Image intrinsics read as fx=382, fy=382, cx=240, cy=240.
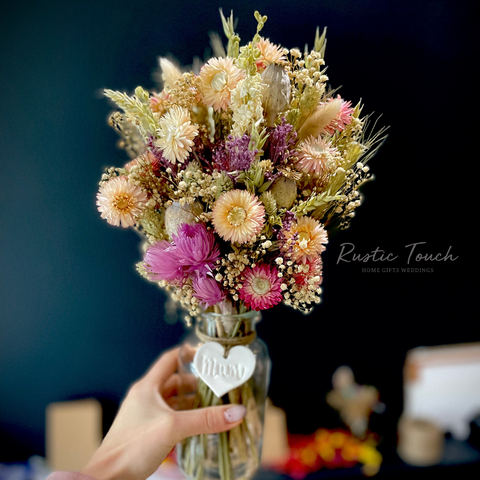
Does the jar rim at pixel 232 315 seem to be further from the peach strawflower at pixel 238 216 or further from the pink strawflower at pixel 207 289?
the peach strawflower at pixel 238 216

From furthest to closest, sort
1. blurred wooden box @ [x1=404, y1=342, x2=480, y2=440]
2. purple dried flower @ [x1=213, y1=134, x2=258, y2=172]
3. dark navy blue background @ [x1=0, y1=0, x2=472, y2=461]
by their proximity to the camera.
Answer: blurred wooden box @ [x1=404, y1=342, x2=480, y2=440], dark navy blue background @ [x1=0, y1=0, x2=472, y2=461], purple dried flower @ [x1=213, y1=134, x2=258, y2=172]

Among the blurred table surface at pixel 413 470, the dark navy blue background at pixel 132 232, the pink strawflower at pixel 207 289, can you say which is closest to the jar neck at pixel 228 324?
the pink strawflower at pixel 207 289

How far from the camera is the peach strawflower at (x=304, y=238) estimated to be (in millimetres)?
615

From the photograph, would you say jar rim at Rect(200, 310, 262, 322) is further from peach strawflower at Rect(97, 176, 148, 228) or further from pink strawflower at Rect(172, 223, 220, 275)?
peach strawflower at Rect(97, 176, 148, 228)

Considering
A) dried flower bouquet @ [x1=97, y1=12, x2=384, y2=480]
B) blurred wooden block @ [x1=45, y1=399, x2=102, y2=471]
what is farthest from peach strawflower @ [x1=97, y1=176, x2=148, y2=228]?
blurred wooden block @ [x1=45, y1=399, x2=102, y2=471]

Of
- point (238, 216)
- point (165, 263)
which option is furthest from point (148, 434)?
point (238, 216)

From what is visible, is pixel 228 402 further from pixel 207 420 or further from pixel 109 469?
pixel 109 469

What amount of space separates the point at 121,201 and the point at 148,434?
1.55 feet

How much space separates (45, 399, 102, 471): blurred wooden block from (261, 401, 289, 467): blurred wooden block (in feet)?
1.96

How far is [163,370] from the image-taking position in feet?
3.02

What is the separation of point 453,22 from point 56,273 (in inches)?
65.5

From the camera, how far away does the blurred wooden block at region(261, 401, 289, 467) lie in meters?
1.42

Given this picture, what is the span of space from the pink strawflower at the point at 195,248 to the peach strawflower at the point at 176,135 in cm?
12

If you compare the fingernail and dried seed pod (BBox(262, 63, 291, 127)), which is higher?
dried seed pod (BBox(262, 63, 291, 127))
